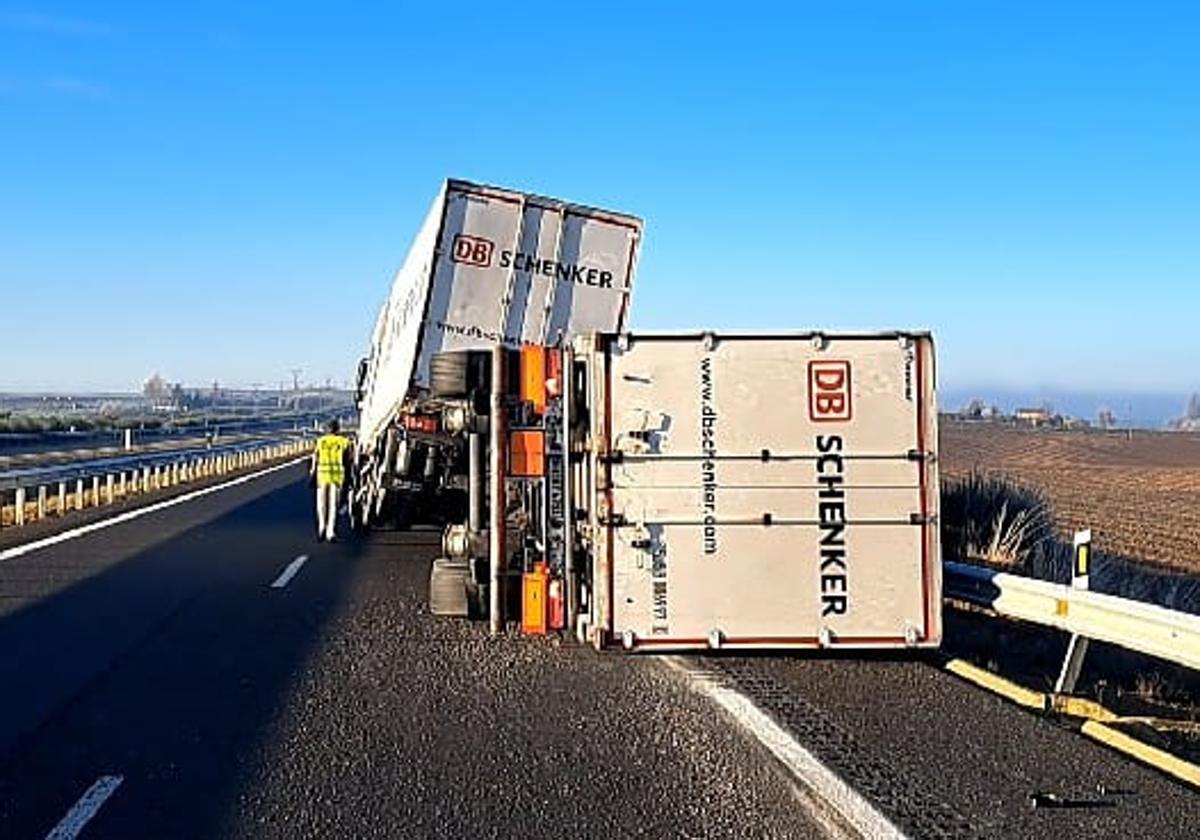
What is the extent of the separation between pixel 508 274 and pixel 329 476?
5839mm

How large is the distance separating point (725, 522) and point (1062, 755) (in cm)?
283

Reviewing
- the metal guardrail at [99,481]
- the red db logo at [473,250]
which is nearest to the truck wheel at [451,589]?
the red db logo at [473,250]

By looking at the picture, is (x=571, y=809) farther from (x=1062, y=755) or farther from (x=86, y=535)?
(x=86, y=535)

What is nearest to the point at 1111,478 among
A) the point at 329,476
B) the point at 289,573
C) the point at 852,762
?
the point at 329,476

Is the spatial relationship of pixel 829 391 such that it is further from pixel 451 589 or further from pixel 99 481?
pixel 99 481

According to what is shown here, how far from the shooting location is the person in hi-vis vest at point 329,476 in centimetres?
2122

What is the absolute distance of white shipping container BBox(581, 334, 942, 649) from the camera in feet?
32.3

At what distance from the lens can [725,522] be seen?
32.6 ft

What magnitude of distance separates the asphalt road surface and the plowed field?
13473 mm

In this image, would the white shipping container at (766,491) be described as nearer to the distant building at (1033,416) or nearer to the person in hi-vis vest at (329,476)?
the person in hi-vis vest at (329,476)

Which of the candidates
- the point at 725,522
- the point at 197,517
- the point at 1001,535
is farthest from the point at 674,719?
the point at 197,517

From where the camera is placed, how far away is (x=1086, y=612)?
30.1ft

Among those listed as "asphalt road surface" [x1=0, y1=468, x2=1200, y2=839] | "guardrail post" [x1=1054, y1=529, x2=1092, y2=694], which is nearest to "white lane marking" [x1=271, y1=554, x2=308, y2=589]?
"asphalt road surface" [x1=0, y1=468, x2=1200, y2=839]

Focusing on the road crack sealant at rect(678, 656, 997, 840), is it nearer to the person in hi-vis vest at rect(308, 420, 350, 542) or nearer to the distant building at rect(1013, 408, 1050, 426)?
the person in hi-vis vest at rect(308, 420, 350, 542)
